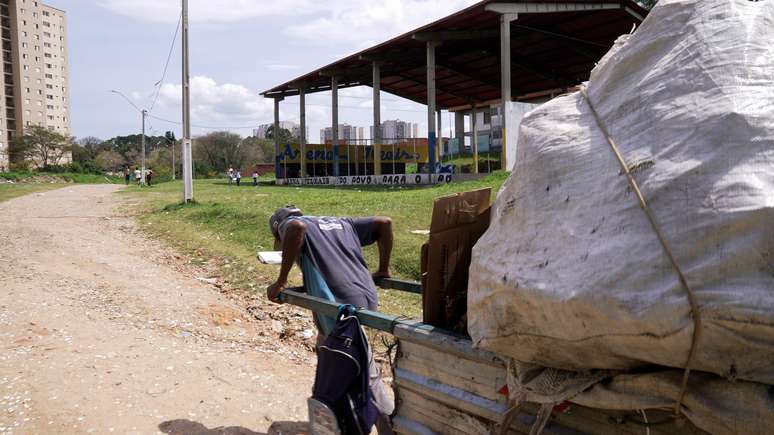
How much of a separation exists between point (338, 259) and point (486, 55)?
2429 cm

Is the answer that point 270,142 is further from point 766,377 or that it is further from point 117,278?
point 766,377

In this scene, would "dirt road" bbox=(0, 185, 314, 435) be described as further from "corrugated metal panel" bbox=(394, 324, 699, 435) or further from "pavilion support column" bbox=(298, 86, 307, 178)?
"pavilion support column" bbox=(298, 86, 307, 178)

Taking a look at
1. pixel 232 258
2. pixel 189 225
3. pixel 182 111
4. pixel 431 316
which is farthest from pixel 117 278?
pixel 182 111

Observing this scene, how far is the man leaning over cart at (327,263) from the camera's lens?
3539 mm

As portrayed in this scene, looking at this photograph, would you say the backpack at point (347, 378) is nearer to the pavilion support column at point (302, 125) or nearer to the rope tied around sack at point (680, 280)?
the rope tied around sack at point (680, 280)

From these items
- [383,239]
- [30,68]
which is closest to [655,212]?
[383,239]

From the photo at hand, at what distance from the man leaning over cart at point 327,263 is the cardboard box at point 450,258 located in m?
0.93

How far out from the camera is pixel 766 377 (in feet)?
4.90

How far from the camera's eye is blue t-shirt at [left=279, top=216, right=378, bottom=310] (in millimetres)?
3586

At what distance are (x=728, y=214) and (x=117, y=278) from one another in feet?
25.7

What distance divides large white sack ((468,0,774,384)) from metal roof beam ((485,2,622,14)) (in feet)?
60.5

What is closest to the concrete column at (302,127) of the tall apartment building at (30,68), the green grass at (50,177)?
the green grass at (50,177)

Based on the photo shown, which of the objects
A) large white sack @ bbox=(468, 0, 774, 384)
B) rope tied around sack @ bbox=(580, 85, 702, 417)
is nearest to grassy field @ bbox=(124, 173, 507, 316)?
large white sack @ bbox=(468, 0, 774, 384)

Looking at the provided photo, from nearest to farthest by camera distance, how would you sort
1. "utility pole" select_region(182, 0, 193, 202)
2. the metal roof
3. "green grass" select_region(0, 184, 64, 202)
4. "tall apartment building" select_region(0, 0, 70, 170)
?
"utility pole" select_region(182, 0, 193, 202) → the metal roof → "green grass" select_region(0, 184, 64, 202) → "tall apartment building" select_region(0, 0, 70, 170)
